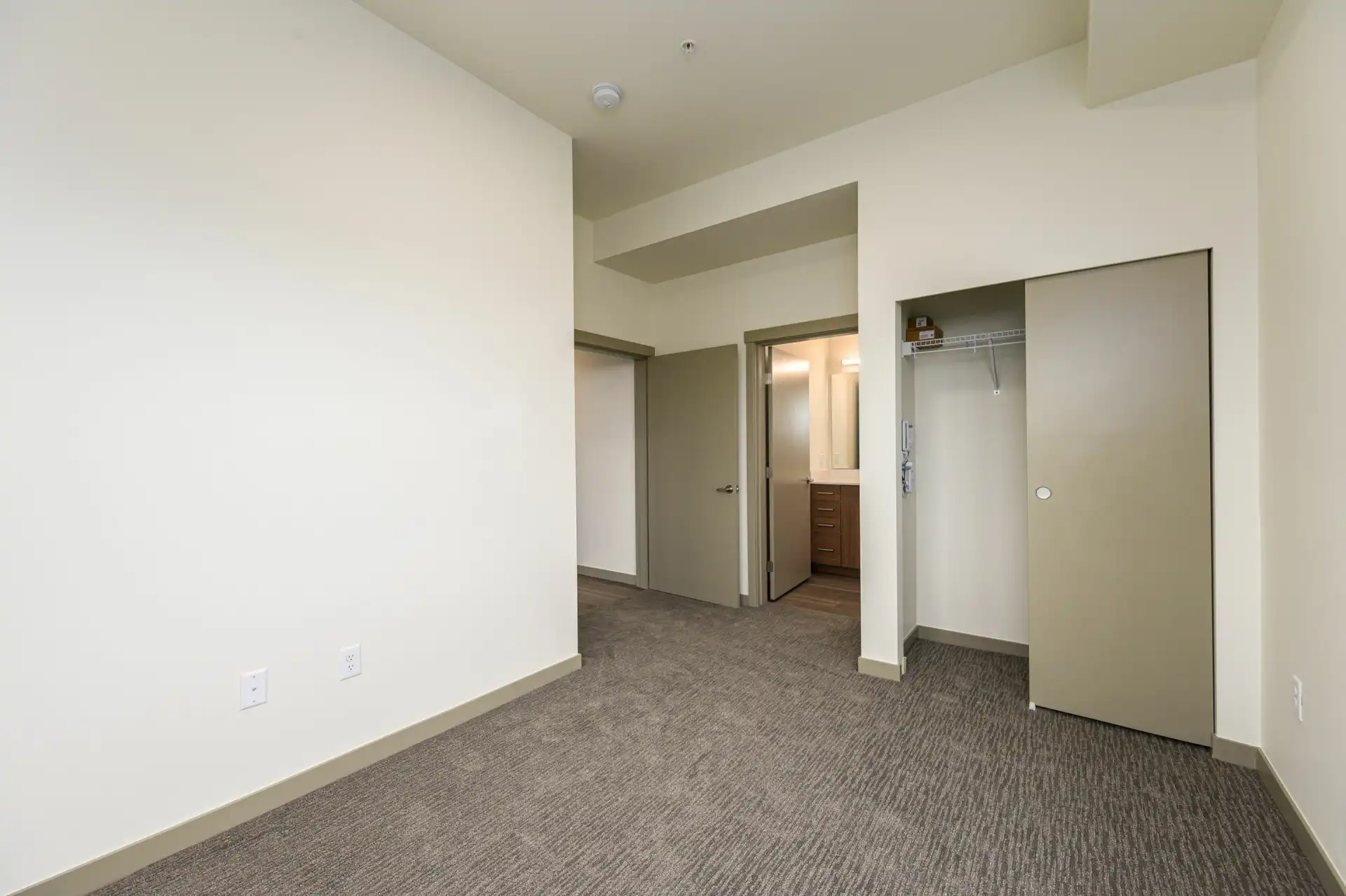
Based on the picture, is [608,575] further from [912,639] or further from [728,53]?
[728,53]

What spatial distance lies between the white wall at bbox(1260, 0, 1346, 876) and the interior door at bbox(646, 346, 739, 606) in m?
2.81

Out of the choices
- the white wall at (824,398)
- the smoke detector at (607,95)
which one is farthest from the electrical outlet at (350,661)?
the white wall at (824,398)

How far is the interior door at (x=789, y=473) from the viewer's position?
4434 millimetres

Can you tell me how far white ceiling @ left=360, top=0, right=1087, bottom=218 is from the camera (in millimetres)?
2293

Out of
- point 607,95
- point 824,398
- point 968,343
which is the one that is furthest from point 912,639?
point 607,95

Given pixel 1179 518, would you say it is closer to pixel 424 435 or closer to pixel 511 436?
pixel 511 436

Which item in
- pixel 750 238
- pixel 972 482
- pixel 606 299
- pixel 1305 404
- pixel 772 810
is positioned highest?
pixel 750 238

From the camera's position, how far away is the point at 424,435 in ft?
8.18

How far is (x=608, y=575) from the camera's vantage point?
521 cm

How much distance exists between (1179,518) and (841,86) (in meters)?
2.37

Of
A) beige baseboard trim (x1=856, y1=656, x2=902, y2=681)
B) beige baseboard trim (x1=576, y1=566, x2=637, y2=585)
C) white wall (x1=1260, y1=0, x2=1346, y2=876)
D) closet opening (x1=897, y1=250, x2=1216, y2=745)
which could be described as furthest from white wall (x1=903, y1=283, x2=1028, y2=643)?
beige baseboard trim (x1=576, y1=566, x2=637, y2=585)

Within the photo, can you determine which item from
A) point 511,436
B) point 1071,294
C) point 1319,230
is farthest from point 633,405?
point 1319,230

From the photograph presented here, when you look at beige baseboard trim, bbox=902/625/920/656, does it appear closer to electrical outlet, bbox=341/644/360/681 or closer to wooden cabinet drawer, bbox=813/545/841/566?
wooden cabinet drawer, bbox=813/545/841/566

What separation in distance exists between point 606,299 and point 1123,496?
3.36m
